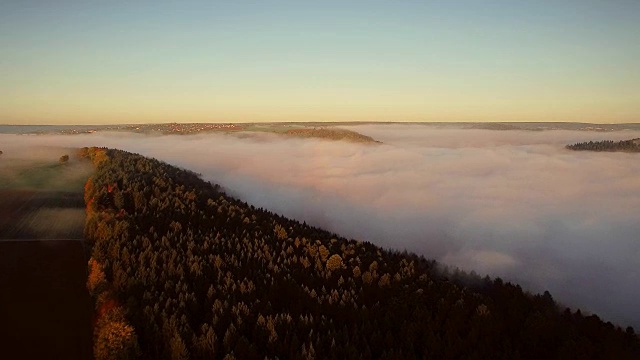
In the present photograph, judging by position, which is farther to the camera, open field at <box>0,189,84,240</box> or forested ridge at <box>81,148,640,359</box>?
open field at <box>0,189,84,240</box>

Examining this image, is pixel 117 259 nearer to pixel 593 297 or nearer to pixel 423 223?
pixel 593 297

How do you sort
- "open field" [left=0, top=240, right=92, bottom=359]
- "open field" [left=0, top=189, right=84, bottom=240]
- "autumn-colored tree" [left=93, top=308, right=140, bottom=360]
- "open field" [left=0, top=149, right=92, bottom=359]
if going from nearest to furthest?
"autumn-colored tree" [left=93, top=308, right=140, bottom=360], "open field" [left=0, top=240, right=92, bottom=359], "open field" [left=0, top=149, right=92, bottom=359], "open field" [left=0, top=189, right=84, bottom=240]

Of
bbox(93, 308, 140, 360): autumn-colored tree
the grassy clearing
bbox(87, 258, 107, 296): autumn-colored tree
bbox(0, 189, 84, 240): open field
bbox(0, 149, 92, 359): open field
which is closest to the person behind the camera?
bbox(93, 308, 140, 360): autumn-colored tree

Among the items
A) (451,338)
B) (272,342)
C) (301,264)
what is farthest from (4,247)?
(451,338)

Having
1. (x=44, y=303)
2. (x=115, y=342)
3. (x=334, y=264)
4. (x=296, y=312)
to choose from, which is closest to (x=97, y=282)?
(x=44, y=303)

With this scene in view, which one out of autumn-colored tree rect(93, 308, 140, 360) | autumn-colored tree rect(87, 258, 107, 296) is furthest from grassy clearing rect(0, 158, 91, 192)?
autumn-colored tree rect(93, 308, 140, 360)

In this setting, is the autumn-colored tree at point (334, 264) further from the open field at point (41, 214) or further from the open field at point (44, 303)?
the open field at point (41, 214)

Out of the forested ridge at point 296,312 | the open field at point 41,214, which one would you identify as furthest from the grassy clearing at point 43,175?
the forested ridge at point 296,312

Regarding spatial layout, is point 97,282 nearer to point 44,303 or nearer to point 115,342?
point 44,303

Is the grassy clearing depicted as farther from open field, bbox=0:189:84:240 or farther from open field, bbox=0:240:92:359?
open field, bbox=0:240:92:359
